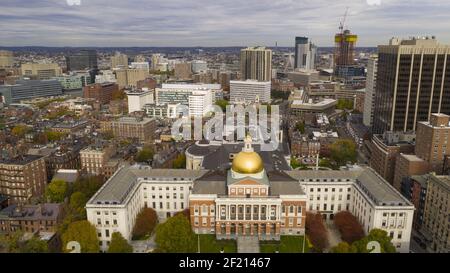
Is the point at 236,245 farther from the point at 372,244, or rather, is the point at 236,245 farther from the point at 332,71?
the point at 332,71

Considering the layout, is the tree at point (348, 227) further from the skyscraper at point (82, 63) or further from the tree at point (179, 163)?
the skyscraper at point (82, 63)

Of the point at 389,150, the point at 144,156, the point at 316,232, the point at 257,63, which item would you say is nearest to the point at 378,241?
the point at 316,232

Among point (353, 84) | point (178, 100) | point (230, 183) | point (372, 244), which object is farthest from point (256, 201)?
point (353, 84)

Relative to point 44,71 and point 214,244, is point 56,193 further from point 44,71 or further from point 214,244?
point 44,71

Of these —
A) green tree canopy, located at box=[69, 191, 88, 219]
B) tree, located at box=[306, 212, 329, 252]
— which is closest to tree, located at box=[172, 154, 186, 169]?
green tree canopy, located at box=[69, 191, 88, 219]

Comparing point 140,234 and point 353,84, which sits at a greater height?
point 353,84

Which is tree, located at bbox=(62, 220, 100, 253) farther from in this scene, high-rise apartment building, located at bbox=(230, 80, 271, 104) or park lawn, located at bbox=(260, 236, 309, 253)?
high-rise apartment building, located at bbox=(230, 80, 271, 104)

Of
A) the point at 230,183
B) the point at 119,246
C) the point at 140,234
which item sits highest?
the point at 230,183

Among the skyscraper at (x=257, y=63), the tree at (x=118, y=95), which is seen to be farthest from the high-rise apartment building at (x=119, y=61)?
the skyscraper at (x=257, y=63)
